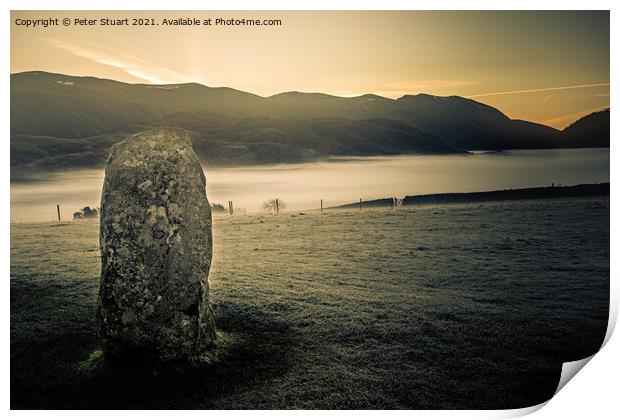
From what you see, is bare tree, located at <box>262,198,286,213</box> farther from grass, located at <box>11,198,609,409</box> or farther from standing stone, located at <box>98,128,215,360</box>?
standing stone, located at <box>98,128,215,360</box>

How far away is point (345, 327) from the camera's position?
8211 millimetres

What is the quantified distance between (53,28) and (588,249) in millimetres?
14042

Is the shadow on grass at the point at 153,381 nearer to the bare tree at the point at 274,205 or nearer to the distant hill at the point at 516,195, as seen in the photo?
the distant hill at the point at 516,195

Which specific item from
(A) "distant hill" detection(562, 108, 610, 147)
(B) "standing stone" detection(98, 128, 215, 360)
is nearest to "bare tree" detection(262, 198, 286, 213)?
(A) "distant hill" detection(562, 108, 610, 147)

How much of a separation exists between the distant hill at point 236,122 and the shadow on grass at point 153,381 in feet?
22.8

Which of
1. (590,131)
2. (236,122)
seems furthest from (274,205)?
(590,131)

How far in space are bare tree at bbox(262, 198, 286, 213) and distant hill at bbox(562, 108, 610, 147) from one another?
1160 centimetres

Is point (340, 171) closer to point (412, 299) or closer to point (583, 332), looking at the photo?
point (412, 299)

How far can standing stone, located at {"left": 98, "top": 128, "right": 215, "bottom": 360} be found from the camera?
619cm

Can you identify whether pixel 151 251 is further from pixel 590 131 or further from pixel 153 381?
→ pixel 590 131

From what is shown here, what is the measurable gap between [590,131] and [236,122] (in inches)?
391

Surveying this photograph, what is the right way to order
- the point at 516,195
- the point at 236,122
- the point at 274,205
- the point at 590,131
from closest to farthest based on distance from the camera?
the point at 590,131, the point at 236,122, the point at 516,195, the point at 274,205

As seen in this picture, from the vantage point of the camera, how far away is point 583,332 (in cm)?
844

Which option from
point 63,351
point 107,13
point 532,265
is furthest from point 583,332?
point 107,13
